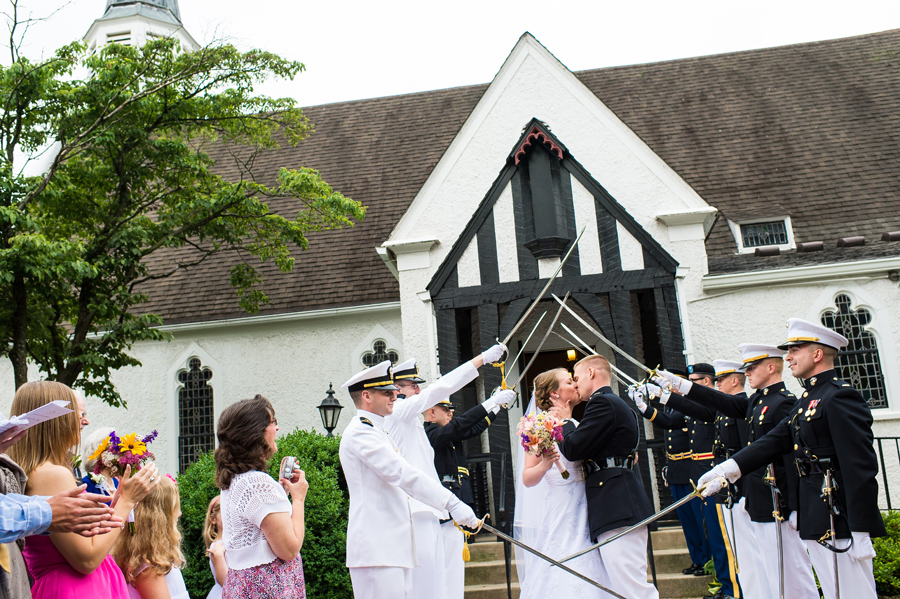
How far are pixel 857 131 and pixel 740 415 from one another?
11.4 meters

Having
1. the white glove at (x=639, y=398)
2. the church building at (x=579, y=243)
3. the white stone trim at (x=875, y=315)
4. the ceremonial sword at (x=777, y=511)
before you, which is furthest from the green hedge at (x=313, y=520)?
the white stone trim at (x=875, y=315)

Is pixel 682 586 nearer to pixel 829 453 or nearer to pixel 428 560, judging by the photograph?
pixel 428 560

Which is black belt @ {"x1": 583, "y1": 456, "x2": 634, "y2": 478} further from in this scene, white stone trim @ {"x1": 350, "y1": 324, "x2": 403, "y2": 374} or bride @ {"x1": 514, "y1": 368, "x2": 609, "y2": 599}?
white stone trim @ {"x1": 350, "y1": 324, "x2": 403, "y2": 374}

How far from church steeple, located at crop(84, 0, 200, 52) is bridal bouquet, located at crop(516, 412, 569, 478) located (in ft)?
79.6

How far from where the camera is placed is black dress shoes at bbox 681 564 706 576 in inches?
335

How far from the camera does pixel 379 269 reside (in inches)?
591

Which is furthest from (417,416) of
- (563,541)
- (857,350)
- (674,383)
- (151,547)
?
(857,350)

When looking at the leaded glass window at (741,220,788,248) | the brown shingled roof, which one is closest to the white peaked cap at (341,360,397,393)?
the brown shingled roof

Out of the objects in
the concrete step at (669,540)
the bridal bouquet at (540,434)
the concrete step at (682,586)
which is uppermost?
the bridal bouquet at (540,434)

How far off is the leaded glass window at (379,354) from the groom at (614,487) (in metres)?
9.36

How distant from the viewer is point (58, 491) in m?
3.21

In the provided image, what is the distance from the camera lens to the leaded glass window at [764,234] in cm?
1368

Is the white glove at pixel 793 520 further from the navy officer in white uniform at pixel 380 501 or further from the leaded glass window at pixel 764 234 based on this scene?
the leaded glass window at pixel 764 234

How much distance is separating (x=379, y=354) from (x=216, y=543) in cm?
994
